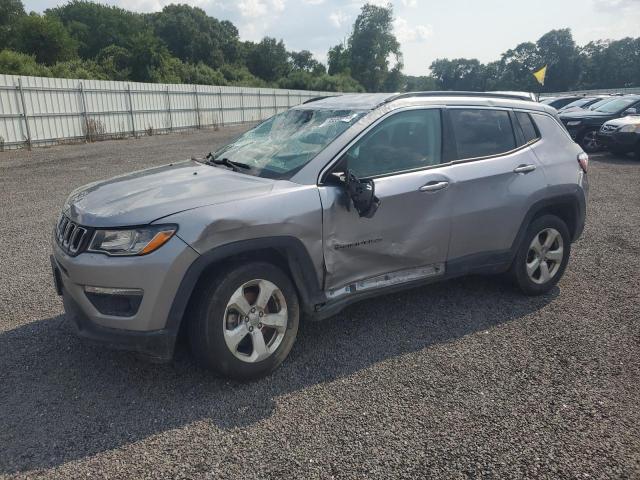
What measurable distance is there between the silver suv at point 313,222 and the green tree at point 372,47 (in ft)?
275

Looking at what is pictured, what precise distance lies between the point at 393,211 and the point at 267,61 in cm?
7112

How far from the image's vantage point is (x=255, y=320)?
3205 mm

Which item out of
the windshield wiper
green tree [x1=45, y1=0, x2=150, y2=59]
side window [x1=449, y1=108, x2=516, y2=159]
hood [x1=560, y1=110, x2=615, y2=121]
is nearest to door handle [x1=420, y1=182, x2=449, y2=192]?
side window [x1=449, y1=108, x2=516, y2=159]

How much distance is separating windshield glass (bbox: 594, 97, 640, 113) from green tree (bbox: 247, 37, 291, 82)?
5720 centimetres

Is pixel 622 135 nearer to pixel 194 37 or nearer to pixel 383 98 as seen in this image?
pixel 383 98

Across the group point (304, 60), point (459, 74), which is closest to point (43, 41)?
point (304, 60)

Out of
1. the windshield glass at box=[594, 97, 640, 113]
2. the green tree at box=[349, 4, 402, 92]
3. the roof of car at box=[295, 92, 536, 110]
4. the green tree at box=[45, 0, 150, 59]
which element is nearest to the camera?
the roof of car at box=[295, 92, 536, 110]

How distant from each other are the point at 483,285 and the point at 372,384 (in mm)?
2171

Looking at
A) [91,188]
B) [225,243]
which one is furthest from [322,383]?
[91,188]

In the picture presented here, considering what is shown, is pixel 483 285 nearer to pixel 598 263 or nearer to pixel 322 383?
pixel 598 263

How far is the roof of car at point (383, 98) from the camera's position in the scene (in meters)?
3.94

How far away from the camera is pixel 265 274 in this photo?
3.17 meters

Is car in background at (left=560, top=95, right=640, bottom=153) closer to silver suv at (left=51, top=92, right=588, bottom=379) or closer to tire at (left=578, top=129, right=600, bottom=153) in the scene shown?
tire at (left=578, top=129, right=600, bottom=153)

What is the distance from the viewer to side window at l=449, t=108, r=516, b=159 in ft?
13.6
